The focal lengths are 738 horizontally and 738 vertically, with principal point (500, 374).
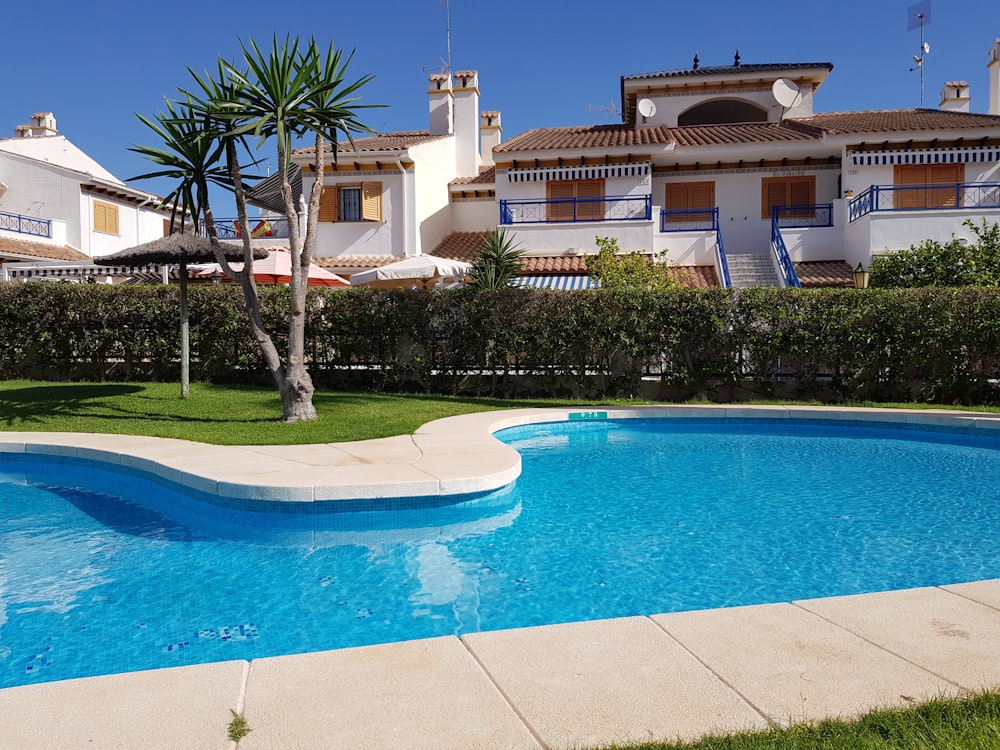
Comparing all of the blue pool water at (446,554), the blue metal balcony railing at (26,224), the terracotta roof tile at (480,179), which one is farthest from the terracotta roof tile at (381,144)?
the blue pool water at (446,554)

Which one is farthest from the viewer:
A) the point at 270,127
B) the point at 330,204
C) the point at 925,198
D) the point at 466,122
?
the point at 466,122

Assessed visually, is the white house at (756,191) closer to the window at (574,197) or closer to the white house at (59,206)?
the window at (574,197)

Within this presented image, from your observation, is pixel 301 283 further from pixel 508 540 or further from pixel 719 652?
pixel 719 652

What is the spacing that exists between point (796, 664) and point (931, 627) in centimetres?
116

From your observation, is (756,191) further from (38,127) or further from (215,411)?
(38,127)

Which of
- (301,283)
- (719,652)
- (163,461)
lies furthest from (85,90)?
(719,652)

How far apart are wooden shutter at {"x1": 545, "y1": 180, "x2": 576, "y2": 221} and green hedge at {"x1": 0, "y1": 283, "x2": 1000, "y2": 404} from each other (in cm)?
1361

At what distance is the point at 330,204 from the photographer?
32.9 m

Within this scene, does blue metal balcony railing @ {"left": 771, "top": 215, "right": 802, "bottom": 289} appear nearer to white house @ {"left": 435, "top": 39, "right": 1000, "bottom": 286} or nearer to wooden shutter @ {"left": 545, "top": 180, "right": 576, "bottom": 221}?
white house @ {"left": 435, "top": 39, "right": 1000, "bottom": 286}

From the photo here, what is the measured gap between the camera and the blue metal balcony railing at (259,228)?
111 feet

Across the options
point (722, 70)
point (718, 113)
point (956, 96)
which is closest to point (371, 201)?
point (722, 70)

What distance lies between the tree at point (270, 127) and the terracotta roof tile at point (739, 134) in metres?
21.1

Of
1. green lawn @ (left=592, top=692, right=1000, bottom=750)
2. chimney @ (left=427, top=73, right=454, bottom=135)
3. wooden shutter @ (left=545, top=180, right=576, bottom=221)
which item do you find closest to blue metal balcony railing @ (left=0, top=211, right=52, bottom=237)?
chimney @ (left=427, top=73, right=454, bottom=135)

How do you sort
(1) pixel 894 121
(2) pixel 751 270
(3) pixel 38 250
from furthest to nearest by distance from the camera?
(3) pixel 38 250
(1) pixel 894 121
(2) pixel 751 270
